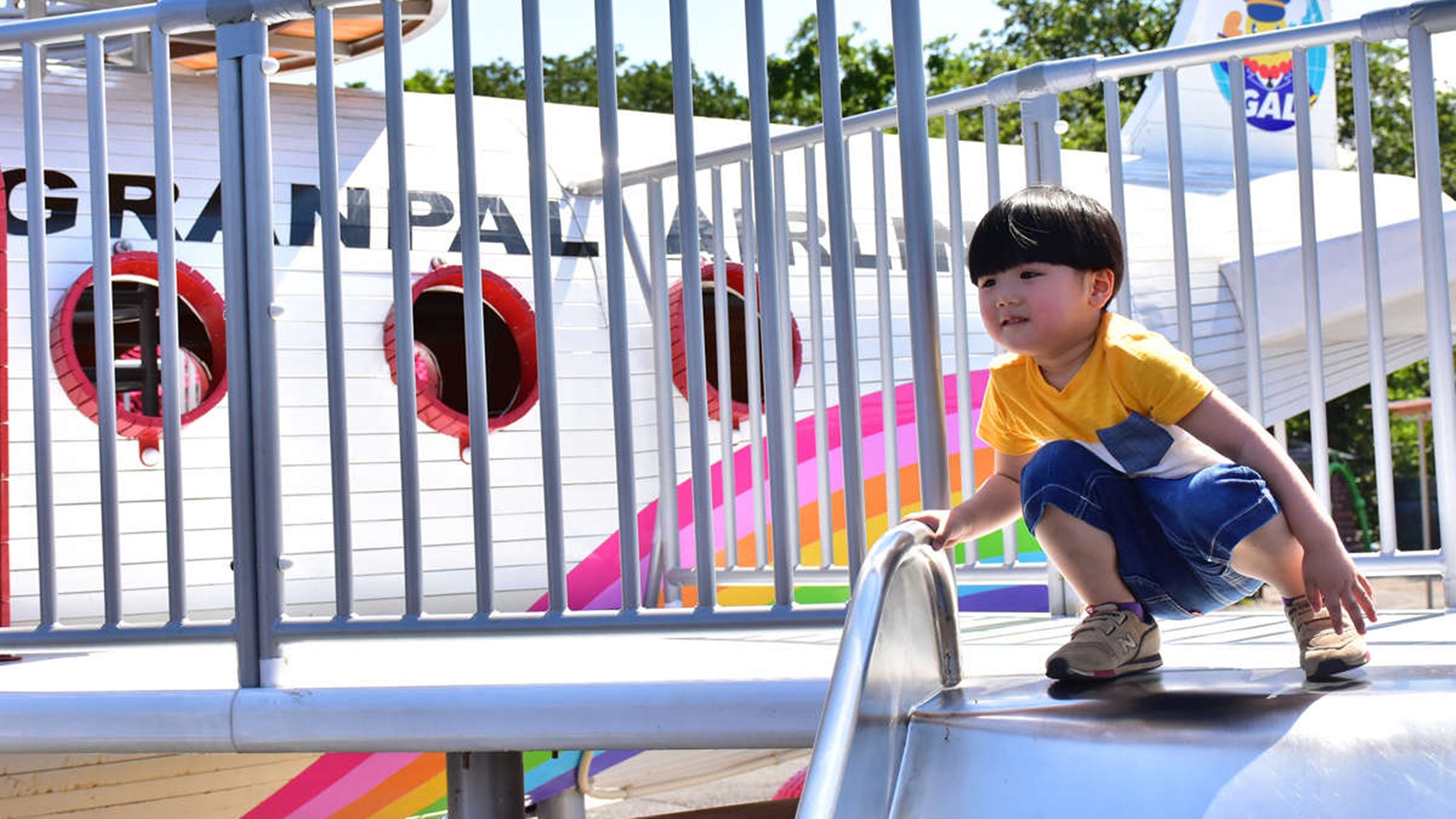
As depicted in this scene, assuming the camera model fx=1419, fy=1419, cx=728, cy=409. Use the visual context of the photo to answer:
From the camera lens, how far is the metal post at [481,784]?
2820 mm

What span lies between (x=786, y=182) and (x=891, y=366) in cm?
274

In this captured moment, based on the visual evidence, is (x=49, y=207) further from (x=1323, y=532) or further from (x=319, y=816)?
(x=1323, y=532)

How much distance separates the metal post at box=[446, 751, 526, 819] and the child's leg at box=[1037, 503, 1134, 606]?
1.27 meters

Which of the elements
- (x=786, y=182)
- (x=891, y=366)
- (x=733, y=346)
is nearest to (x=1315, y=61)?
(x=786, y=182)

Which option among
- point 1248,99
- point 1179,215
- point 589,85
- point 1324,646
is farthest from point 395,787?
point 589,85

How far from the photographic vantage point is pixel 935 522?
2029 mm

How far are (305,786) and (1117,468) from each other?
3.15 meters

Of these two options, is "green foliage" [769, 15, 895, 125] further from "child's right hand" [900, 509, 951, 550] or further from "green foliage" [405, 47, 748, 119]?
"child's right hand" [900, 509, 951, 550]

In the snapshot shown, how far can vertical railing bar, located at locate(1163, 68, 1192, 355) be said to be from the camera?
10.6 ft

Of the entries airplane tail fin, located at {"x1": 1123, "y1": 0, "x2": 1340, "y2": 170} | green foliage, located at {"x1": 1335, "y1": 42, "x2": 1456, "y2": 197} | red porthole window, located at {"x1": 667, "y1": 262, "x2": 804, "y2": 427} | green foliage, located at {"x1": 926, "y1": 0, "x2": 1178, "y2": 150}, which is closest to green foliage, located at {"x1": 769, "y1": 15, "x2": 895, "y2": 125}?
green foliage, located at {"x1": 926, "y1": 0, "x2": 1178, "y2": 150}

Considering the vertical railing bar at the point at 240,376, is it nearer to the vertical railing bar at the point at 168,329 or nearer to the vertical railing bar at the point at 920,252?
the vertical railing bar at the point at 168,329

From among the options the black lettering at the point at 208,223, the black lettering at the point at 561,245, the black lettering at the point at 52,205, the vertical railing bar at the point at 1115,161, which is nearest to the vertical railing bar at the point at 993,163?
the vertical railing bar at the point at 1115,161

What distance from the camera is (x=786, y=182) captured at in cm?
648

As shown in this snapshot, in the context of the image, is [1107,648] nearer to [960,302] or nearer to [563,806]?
[960,302]
